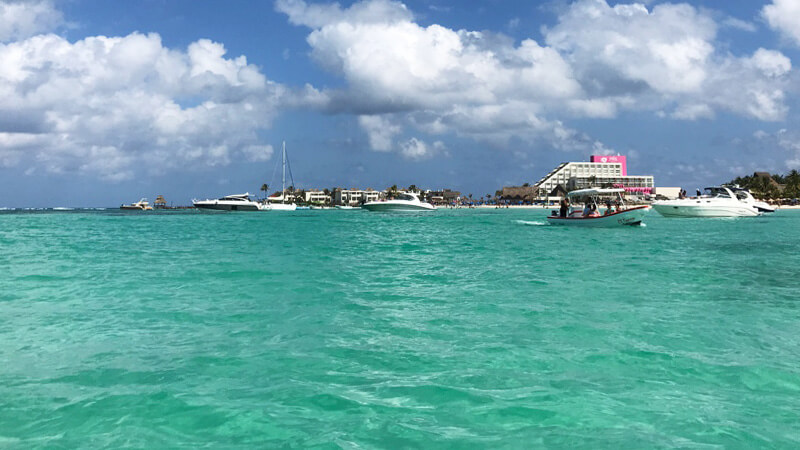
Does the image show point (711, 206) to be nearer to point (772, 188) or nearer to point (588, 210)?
point (588, 210)

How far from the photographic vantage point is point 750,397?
679 cm

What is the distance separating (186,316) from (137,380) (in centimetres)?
462

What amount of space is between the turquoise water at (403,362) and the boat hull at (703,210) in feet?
193

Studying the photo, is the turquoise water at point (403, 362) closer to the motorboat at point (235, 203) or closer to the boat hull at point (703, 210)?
the boat hull at point (703, 210)

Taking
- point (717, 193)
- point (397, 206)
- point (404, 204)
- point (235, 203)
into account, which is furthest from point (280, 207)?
point (717, 193)

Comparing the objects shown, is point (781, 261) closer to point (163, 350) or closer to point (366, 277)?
point (366, 277)

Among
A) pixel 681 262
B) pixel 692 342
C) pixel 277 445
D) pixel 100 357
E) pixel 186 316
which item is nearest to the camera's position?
pixel 277 445

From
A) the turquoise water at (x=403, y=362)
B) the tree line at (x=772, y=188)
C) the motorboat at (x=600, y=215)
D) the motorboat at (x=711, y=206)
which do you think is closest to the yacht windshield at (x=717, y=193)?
the motorboat at (x=711, y=206)

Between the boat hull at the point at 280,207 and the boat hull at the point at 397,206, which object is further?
the boat hull at the point at 280,207

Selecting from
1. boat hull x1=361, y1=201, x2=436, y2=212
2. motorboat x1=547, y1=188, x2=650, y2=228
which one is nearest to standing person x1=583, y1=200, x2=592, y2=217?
motorboat x1=547, y1=188, x2=650, y2=228

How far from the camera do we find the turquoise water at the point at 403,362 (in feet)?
19.2

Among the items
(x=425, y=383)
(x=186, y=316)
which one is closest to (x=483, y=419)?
(x=425, y=383)

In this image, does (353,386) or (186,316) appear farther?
(186,316)

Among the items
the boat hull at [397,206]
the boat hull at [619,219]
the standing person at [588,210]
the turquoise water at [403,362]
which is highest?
the boat hull at [397,206]
